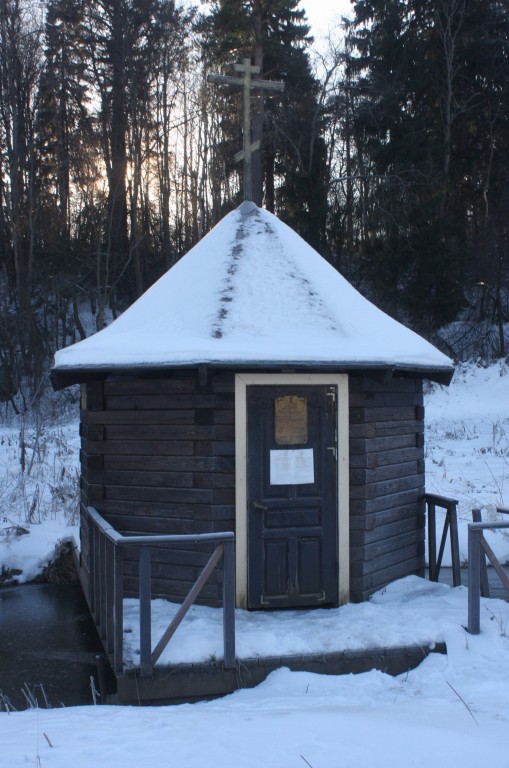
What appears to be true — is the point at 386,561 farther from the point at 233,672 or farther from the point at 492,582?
the point at 233,672

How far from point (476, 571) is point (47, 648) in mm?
3744

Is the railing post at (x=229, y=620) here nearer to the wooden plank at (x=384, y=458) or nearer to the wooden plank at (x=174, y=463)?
the wooden plank at (x=174, y=463)

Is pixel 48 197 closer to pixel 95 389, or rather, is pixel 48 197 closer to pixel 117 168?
pixel 117 168

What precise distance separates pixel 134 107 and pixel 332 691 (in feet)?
77.8

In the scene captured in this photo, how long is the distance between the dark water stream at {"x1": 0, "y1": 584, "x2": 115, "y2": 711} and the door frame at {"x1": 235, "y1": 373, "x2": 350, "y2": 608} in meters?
1.48

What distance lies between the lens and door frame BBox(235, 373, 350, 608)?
6508mm

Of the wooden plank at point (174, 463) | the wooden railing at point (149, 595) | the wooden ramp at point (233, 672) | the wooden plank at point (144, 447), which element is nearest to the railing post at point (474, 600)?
the wooden ramp at point (233, 672)

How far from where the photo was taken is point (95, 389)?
7.02m

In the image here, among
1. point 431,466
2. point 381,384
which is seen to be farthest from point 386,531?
point 431,466

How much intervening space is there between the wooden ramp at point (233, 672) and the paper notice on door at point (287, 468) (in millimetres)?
1659

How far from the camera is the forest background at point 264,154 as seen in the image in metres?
23.7

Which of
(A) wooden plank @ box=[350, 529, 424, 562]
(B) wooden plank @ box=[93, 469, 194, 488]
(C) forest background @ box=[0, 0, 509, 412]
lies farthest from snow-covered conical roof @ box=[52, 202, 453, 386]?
(C) forest background @ box=[0, 0, 509, 412]

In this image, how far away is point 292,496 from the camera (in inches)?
262

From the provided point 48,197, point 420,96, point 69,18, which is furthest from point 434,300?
point 69,18
